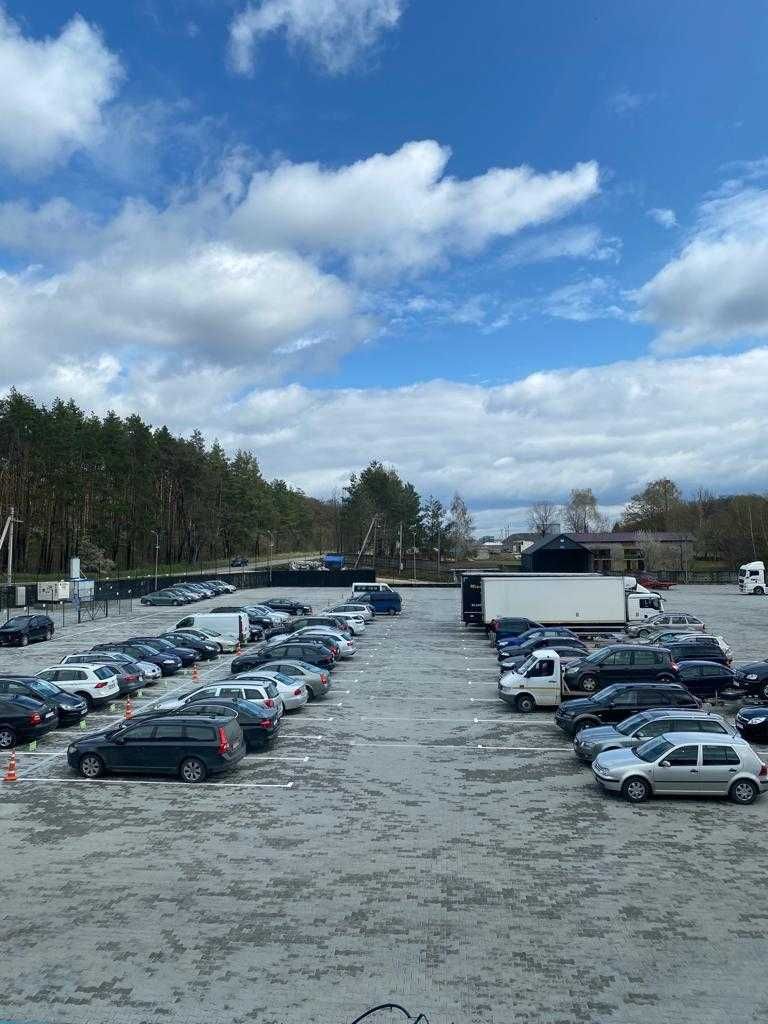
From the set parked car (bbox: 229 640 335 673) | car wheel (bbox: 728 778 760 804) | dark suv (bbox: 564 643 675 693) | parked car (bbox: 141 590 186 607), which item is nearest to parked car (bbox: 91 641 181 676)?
parked car (bbox: 229 640 335 673)

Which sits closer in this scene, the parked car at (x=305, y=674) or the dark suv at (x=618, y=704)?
the dark suv at (x=618, y=704)

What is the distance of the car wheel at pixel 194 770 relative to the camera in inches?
629

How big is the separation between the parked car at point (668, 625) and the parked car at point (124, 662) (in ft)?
75.8

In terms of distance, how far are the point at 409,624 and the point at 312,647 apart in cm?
2027

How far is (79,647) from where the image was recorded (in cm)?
3772

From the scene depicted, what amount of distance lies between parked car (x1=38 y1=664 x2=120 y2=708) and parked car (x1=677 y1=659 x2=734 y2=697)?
1660cm

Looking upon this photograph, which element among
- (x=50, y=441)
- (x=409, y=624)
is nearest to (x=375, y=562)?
(x=50, y=441)

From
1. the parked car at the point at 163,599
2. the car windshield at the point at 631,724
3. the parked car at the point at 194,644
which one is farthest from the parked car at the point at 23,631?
the car windshield at the point at 631,724

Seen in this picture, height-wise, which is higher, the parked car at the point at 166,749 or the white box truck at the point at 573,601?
the white box truck at the point at 573,601

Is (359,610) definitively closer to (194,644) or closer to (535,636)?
(194,644)

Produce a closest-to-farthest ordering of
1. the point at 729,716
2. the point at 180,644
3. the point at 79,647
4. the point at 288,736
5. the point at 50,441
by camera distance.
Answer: the point at 288,736 < the point at 729,716 < the point at 180,644 < the point at 79,647 < the point at 50,441

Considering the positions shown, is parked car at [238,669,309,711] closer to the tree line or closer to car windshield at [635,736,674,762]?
car windshield at [635,736,674,762]

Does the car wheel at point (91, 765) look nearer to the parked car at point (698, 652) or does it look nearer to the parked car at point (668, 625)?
the parked car at point (698, 652)

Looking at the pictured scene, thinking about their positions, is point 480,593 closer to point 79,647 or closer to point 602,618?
point 602,618
